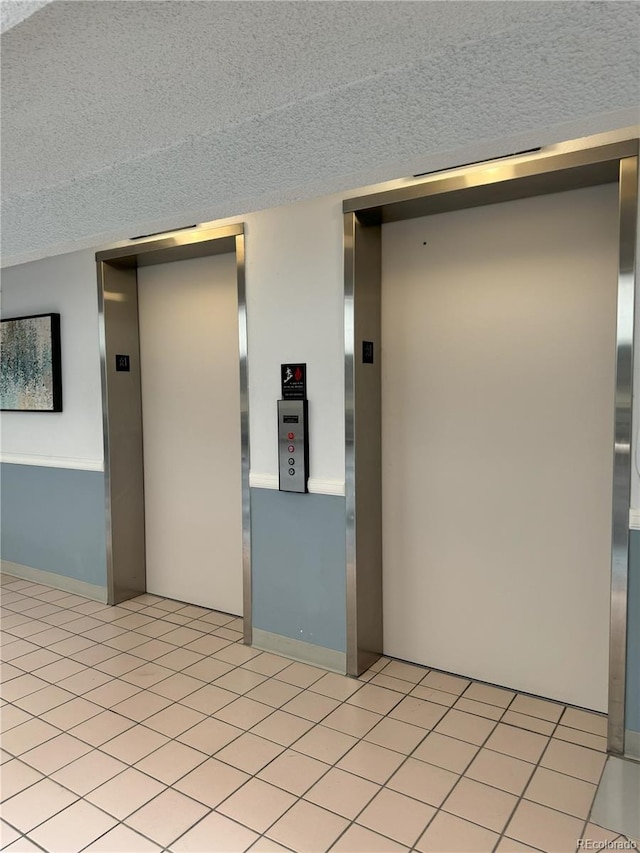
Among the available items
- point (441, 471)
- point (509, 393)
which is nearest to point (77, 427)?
point (441, 471)

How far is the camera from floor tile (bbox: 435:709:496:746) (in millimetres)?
2633

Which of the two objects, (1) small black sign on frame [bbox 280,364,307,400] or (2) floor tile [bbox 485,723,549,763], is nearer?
(2) floor tile [bbox 485,723,549,763]

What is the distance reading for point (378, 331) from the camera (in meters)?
3.32

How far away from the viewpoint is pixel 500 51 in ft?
3.35

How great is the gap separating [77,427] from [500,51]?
13.1 ft

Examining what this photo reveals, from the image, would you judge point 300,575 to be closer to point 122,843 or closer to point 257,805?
point 257,805

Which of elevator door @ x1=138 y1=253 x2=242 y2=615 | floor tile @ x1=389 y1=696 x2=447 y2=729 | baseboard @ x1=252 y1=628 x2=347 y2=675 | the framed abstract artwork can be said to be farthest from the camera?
the framed abstract artwork

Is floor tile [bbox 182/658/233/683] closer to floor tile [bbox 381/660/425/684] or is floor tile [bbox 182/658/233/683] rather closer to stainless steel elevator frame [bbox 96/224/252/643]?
floor tile [bbox 381/660/425/684]

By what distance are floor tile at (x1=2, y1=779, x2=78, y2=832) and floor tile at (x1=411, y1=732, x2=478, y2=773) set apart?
1365 millimetres

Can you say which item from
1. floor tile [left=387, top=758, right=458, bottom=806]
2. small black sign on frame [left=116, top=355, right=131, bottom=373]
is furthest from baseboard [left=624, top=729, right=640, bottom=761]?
small black sign on frame [left=116, top=355, right=131, bottom=373]

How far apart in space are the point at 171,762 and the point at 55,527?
2.61 m

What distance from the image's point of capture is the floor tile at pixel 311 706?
282cm

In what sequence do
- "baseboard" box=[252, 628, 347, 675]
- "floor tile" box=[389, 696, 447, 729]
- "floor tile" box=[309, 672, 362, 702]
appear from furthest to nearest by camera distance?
"baseboard" box=[252, 628, 347, 675]
"floor tile" box=[309, 672, 362, 702]
"floor tile" box=[389, 696, 447, 729]

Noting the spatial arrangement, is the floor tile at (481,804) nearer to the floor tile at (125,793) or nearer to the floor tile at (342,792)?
the floor tile at (342,792)
